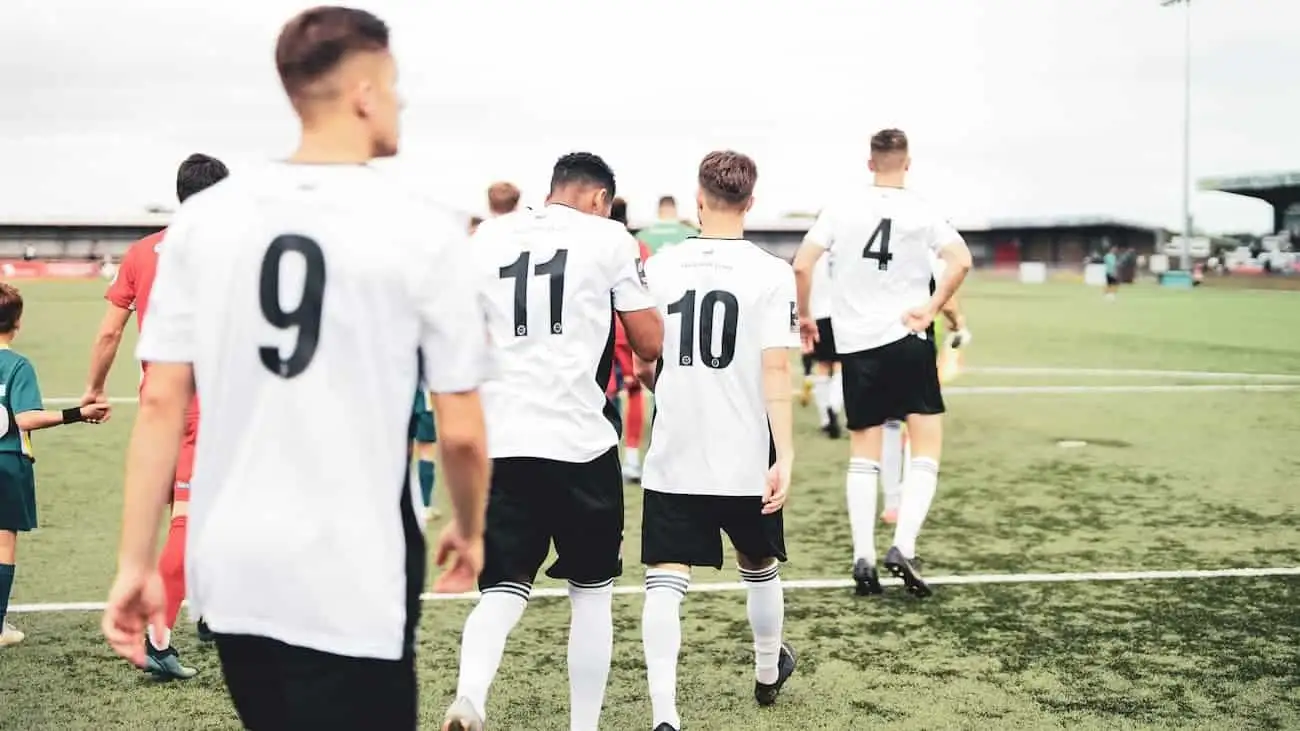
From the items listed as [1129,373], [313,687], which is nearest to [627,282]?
[313,687]

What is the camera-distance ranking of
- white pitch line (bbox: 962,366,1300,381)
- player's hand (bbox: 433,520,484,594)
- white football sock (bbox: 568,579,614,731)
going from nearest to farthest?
player's hand (bbox: 433,520,484,594)
white football sock (bbox: 568,579,614,731)
white pitch line (bbox: 962,366,1300,381)

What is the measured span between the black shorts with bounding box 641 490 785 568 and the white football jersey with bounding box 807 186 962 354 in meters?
2.11

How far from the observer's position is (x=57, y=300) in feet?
126

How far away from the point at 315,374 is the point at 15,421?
374 centimetres

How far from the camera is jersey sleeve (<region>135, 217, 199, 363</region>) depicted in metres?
2.41

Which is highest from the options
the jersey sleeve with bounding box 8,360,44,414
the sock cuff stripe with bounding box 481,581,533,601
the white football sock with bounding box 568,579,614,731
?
the jersey sleeve with bounding box 8,360,44,414

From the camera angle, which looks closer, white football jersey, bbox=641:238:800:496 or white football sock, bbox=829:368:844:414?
white football jersey, bbox=641:238:800:496

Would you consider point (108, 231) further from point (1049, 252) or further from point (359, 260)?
point (359, 260)

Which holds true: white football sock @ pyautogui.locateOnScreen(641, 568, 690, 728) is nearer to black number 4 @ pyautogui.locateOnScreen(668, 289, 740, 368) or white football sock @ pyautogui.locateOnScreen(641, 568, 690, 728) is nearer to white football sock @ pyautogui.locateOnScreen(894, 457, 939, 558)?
black number 4 @ pyautogui.locateOnScreen(668, 289, 740, 368)

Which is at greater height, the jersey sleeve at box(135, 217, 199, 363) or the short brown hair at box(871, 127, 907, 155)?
the short brown hair at box(871, 127, 907, 155)

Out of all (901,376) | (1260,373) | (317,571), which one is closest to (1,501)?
(317,571)

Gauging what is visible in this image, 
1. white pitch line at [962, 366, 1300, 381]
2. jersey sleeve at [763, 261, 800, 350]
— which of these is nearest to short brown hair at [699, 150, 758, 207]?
jersey sleeve at [763, 261, 800, 350]

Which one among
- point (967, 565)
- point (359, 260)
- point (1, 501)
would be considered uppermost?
point (359, 260)

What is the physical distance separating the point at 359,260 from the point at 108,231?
91568 millimetres
